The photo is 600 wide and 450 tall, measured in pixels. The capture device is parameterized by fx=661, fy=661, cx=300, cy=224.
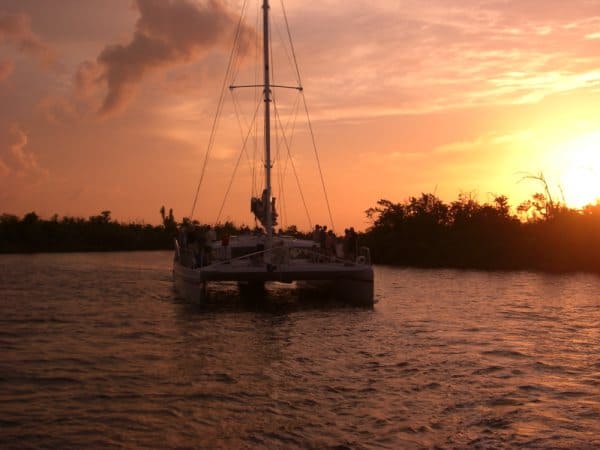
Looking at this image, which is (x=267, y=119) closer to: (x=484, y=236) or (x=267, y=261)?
(x=267, y=261)

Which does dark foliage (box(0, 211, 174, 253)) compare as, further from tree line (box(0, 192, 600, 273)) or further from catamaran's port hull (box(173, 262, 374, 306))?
catamaran's port hull (box(173, 262, 374, 306))

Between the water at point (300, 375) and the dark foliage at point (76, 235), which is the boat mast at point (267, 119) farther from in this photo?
the dark foliage at point (76, 235)

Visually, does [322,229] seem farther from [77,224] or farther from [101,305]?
[77,224]

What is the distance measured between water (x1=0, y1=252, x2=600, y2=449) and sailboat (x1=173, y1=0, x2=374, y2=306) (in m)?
0.95

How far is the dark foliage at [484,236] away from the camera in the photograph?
127 ft

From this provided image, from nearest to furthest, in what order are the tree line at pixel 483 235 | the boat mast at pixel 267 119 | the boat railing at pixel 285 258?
the boat railing at pixel 285 258, the boat mast at pixel 267 119, the tree line at pixel 483 235

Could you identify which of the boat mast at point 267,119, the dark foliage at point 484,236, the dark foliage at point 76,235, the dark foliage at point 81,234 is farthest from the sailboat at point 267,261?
the dark foliage at point 76,235

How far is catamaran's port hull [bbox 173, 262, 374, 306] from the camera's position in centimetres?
1891

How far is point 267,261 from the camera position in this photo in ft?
62.7

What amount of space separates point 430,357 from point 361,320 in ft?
16.7

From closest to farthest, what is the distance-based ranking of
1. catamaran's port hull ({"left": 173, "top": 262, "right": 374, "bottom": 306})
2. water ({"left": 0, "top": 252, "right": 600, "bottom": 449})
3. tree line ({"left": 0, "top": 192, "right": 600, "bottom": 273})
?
water ({"left": 0, "top": 252, "right": 600, "bottom": 449}), catamaran's port hull ({"left": 173, "top": 262, "right": 374, "bottom": 306}), tree line ({"left": 0, "top": 192, "right": 600, "bottom": 273})

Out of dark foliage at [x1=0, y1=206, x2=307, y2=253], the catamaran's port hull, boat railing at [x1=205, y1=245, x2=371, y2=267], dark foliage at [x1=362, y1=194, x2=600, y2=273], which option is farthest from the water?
dark foliage at [x1=0, y1=206, x2=307, y2=253]

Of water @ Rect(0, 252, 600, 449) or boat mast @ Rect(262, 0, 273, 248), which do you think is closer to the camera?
water @ Rect(0, 252, 600, 449)

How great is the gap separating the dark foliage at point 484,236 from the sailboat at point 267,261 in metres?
19.3
